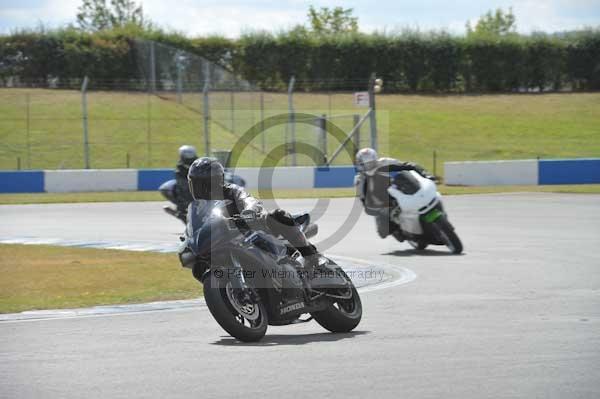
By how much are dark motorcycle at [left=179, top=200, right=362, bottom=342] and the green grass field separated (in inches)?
933

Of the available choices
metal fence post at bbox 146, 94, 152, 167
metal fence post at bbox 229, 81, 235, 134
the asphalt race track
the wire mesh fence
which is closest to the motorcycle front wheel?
the asphalt race track

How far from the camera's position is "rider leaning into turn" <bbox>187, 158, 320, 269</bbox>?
7449mm

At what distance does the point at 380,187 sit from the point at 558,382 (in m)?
8.65

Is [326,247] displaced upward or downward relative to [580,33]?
downward

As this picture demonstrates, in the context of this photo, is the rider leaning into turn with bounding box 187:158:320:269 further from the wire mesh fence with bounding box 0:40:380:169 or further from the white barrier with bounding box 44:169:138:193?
the white barrier with bounding box 44:169:138:193

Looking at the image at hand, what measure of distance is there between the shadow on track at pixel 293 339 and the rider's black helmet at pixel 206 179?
1.04 meters

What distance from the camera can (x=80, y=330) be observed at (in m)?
8.20

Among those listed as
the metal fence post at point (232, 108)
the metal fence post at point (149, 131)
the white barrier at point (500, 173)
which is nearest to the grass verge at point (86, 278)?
the white barrier at point (500, 173)

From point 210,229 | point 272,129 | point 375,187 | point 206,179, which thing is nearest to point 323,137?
point 272,129

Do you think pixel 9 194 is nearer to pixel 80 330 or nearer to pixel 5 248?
pixel 5 248

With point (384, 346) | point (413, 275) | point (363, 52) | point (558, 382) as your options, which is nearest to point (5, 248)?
point (413, 275)

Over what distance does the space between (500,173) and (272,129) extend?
9247 millimetres

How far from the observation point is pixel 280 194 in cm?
2573

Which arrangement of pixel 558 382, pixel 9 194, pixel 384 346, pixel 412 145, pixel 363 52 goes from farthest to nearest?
pixel 363 52, pixel 412 145, pixel 9 194, pixel 384 346, pixel 558 382
